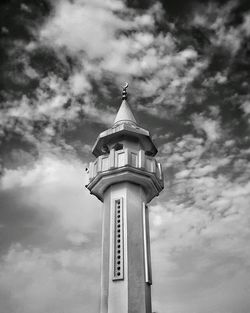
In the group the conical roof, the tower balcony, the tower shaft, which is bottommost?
the tower shaft

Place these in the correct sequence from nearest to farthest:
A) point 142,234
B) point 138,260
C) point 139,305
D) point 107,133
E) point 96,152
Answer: point 139,305 → point 138,260 → point 142,234 → point 107,133 → point 96,152

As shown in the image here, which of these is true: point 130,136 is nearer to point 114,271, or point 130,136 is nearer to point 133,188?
point 133,188

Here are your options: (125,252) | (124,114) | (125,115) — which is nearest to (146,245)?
(125,252)

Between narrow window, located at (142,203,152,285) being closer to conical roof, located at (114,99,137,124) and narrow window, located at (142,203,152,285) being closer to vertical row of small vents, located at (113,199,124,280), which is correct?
vertical row of small vents, located at (113,199,124,280)

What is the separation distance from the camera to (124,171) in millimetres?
14828

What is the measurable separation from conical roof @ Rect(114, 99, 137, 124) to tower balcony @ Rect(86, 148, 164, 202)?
2704 mm

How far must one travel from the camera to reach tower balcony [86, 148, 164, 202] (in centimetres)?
1491

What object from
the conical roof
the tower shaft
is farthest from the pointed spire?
the tower shaft

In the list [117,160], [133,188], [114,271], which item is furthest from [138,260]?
[117,160]

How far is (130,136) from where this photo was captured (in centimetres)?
1689

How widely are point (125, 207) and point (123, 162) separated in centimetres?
206

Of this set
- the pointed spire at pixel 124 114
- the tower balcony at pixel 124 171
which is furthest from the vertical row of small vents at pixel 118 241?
the pointed spire at pixel 124 114

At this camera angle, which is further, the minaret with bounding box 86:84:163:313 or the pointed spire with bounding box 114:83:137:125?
the pointed spire with bounding box 114:83:137:125

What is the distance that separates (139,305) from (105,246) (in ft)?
9.41
